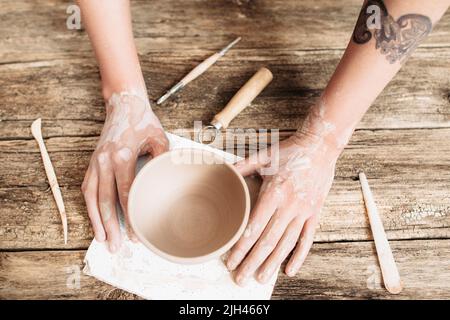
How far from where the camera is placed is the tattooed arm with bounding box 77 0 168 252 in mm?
807

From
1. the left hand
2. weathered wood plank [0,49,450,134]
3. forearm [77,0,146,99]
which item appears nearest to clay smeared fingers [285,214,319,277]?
the left hand

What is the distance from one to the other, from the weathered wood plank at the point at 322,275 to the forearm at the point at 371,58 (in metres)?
0.26

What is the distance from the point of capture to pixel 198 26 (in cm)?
109

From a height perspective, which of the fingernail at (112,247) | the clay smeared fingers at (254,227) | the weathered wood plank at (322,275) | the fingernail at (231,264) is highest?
the clay smeared fingers at (254,227)

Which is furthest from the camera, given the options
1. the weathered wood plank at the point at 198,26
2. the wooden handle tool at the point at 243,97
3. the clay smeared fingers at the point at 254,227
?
the weathered wood plank at the point at 198,26

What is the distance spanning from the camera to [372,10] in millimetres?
770

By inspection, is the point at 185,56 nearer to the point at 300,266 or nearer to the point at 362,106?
the point at 362,106

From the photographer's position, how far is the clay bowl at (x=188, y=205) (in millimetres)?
667

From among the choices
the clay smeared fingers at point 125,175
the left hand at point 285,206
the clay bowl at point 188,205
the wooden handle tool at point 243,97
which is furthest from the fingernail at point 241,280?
the wooden handle tool at point 243,97

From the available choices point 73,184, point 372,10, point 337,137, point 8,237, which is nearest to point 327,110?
point 337,137

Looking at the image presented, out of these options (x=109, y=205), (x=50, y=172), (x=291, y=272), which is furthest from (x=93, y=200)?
(x=291, y=272)

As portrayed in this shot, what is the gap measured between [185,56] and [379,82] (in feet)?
1.62

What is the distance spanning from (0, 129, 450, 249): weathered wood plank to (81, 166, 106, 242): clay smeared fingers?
1.9 inches

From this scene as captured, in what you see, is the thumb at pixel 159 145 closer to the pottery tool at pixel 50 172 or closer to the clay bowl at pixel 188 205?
the clay bowl at pixel 188 205
